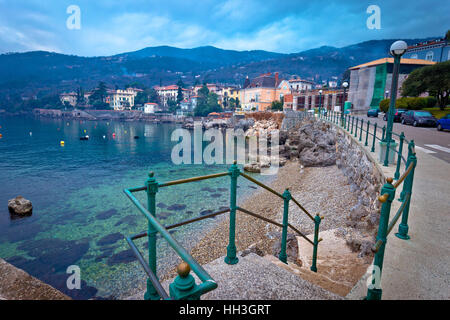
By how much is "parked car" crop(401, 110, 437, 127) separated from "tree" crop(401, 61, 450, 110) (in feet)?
43.1

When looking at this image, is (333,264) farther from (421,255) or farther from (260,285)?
(260,285)

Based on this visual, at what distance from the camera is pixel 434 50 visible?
6009 cm

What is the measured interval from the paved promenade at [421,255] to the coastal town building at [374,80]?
163 feet

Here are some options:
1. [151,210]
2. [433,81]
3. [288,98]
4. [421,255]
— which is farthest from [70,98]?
[421,255]

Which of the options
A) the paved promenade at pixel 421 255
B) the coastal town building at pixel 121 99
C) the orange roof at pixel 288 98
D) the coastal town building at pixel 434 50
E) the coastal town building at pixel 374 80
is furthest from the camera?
the coastal town building at pixel 121 99

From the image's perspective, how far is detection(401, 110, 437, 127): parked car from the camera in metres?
22.0

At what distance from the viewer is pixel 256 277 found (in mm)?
3055

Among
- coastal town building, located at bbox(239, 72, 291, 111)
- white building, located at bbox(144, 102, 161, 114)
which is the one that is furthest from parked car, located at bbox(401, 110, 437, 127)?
white building, located at bbox(144, 102, 161, 114)

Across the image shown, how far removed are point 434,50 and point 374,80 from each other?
2713 centimetres

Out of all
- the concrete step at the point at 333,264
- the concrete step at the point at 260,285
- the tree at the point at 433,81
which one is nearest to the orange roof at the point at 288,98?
the tree at the point at 433,81

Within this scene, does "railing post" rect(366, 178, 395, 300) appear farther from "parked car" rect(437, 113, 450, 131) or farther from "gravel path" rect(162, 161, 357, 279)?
"parked car" rect(437, 113, 450, 131)

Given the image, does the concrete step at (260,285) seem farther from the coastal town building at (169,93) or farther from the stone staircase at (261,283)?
the coastal town building at (169,93)

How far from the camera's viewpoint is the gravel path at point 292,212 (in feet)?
36.3
